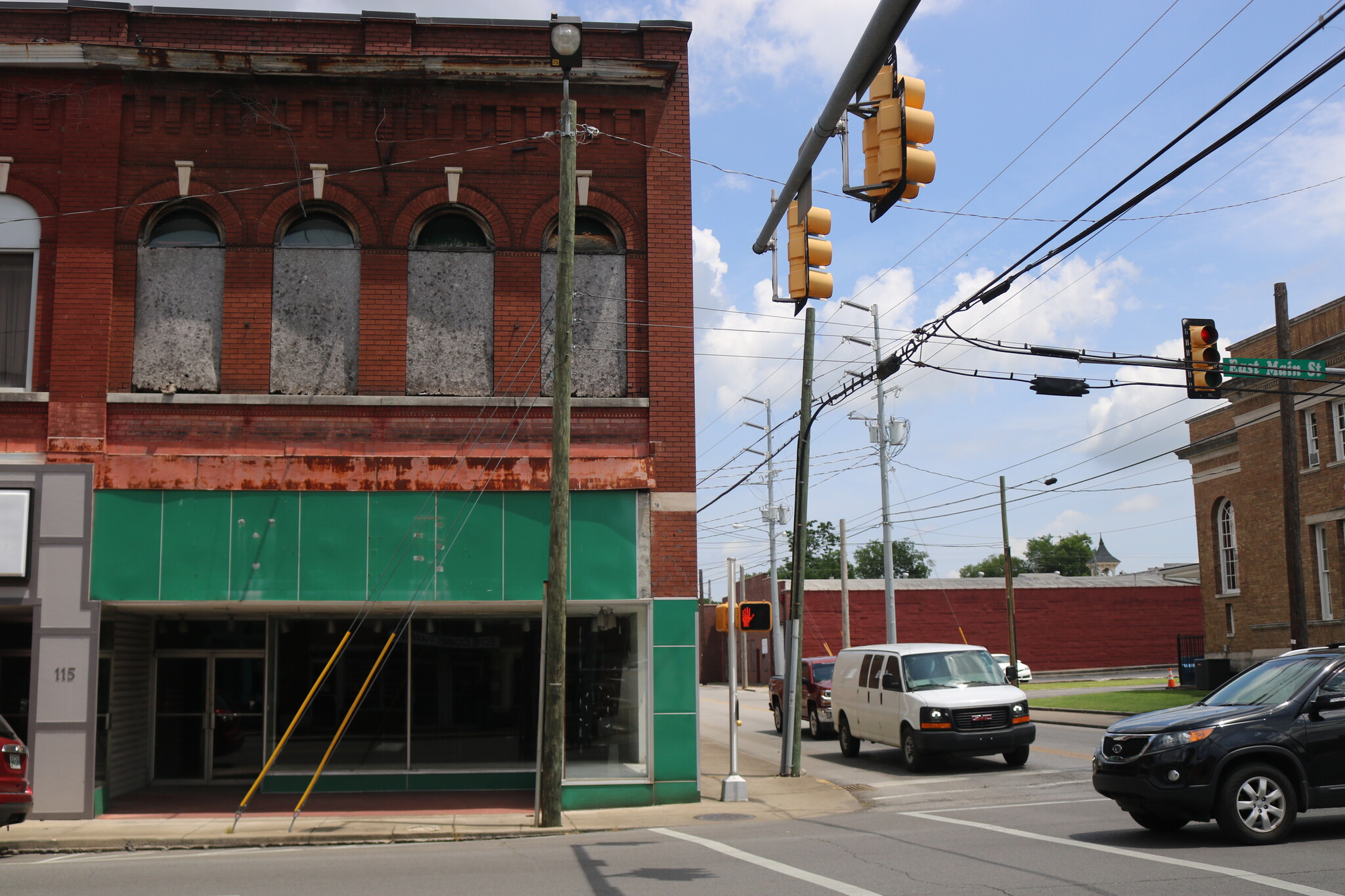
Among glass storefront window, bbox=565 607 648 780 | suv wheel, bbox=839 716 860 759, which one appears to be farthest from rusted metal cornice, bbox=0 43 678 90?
suv wheel, bbox=839 716 860 759

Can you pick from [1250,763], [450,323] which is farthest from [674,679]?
[1250,763]

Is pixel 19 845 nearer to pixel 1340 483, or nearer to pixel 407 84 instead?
pixel 407 84

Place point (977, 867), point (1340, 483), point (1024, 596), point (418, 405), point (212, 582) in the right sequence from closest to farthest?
point (977, 867) < point (212, 582) < point (418, 405) < point (1340, 483) < point (1024, 596)

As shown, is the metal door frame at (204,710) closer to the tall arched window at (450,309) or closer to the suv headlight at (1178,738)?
the tall arched window at (450,309)

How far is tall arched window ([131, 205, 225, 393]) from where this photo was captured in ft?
55.5

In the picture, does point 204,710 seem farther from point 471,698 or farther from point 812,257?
point 812,257

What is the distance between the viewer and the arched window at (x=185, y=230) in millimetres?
17219

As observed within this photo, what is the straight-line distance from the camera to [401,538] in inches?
636

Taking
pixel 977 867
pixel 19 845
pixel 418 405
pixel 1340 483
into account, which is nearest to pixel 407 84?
pixel 418 405

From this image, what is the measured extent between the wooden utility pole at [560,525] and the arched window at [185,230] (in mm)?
5870

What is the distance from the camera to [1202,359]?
16.1 meters

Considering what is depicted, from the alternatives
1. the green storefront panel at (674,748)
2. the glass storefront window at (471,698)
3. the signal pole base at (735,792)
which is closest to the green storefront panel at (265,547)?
the glass storefront window at (471,698)

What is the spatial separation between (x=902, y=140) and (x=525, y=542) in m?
9.85

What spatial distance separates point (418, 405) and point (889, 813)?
862cm
